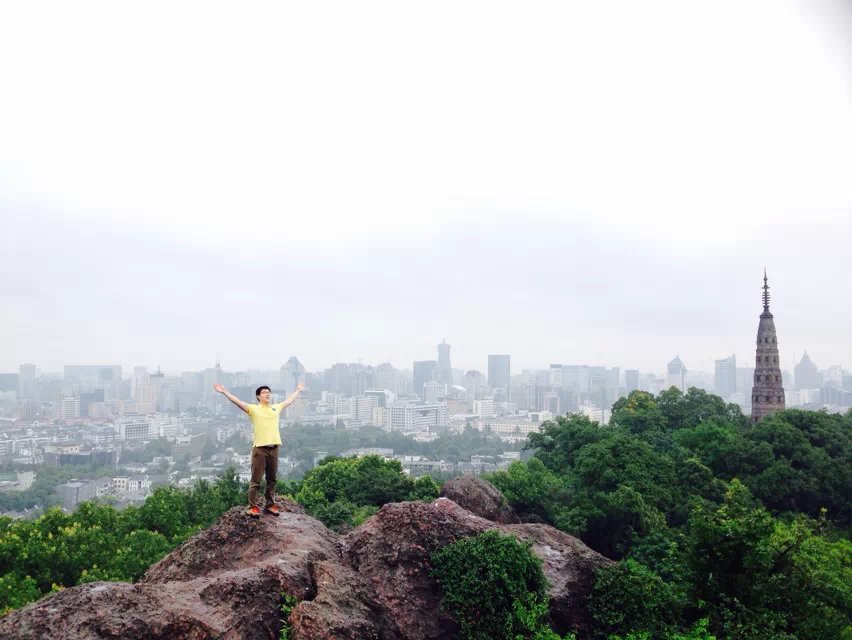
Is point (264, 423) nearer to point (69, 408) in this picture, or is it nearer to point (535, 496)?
point (535, 496)

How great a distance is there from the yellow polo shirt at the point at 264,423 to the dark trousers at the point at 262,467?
100mm

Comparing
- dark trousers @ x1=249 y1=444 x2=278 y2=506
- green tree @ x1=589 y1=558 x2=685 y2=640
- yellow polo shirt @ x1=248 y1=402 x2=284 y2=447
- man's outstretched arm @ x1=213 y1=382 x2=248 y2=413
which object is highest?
man's outstretched arm @ x1=213 y1=382 x2=248 y2=413

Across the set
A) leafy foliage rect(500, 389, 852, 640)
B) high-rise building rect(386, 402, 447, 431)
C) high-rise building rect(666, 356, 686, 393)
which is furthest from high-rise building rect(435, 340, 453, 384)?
leafy foliage rect(500, 389, 852, 640)

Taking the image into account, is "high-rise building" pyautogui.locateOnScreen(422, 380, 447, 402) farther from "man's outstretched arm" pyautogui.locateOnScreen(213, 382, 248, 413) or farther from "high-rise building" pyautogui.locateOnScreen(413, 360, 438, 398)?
"man's outstretched arm" pyautogui.locateOnScreen(213, 382, 248, 413)

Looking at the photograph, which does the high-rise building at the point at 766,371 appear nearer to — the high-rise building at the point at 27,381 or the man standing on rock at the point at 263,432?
the man standing on rock at the point at 263,432

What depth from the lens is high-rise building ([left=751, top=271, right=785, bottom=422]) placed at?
104 feet

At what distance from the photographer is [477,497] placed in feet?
43.6

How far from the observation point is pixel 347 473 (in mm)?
18125

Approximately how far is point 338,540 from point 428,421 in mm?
104967

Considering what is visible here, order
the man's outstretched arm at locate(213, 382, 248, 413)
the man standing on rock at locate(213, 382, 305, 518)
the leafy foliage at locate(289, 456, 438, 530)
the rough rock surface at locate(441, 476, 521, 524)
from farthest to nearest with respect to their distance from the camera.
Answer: the leafy foliage at locate(289, 456, 438, 530)
the rough rock surface at locate(441, 476, 521, 524)
the man standing on rock at locate(213, 382, 305, 518)
the man's outstretched arm at locate(213, 382, 248, 413)

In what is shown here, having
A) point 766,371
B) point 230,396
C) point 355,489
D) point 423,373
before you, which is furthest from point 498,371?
point 230,396

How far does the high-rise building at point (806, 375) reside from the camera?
99.9 metres

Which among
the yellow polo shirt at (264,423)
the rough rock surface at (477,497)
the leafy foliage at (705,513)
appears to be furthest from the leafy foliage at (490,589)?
the rough rock surface at (477,497)

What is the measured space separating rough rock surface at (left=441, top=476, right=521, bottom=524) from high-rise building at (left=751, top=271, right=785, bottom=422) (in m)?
23.1
